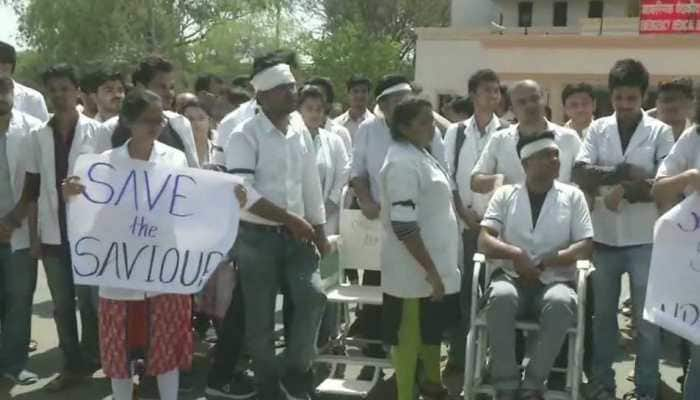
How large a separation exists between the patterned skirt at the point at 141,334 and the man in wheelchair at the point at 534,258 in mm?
1720

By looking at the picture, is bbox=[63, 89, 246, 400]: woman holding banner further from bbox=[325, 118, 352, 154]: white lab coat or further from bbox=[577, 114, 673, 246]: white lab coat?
bbox=[325, 118, 352, 154]: white lab coat

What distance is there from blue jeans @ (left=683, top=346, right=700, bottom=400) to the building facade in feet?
82.6

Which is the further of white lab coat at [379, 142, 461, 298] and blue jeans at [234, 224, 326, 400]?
blue jeans at [234, 224, 326, 400]

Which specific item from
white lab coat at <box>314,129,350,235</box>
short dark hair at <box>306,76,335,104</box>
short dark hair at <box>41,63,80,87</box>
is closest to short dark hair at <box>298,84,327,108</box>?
white lab coat at <box>314,129,350,235</box>

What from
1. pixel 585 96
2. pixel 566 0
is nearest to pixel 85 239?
pixel 585 96

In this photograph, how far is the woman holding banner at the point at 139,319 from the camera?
4945 mm

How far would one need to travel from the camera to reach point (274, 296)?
5695mm

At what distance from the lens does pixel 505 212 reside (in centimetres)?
564

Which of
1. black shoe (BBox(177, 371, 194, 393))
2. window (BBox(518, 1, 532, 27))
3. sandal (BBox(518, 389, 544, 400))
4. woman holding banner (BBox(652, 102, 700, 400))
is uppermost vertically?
window (BBox(518, 1, 532, 27))

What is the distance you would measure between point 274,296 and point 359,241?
986mm

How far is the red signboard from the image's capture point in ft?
108

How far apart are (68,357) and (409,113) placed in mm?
2712

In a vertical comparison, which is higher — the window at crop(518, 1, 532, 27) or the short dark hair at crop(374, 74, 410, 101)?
the window at crop(518, 1, 532, 27)

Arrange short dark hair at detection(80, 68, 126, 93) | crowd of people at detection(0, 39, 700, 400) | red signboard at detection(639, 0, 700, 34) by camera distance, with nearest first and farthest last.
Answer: crowd of people at detection(0, 39, 700, 400) → short dark hair at detection(80, 68, 126, 93) → red signboard at detection(639, 0, 700, 34)
